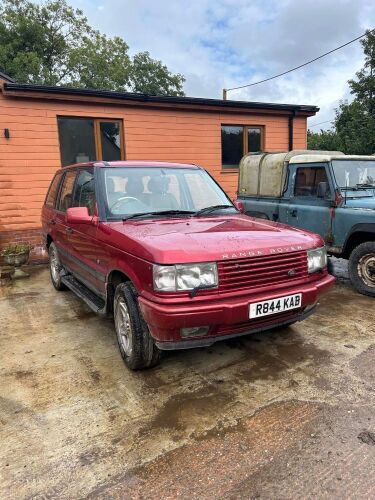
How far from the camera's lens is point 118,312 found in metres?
3.51

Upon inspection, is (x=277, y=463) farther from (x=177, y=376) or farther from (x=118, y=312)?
(x=118, y=312)

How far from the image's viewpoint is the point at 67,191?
4965 mm

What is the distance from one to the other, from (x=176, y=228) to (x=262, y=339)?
1649 millimetres

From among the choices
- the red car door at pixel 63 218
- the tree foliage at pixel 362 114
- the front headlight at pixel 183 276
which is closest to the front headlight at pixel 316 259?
the front headlight at pixel 183 276

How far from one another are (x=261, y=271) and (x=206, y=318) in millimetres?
604

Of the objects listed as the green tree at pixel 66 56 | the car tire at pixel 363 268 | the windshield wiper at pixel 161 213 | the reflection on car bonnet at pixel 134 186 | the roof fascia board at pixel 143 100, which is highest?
the green tree at pixel 66 56

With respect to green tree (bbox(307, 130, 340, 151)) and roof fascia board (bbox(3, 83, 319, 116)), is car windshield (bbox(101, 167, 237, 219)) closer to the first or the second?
roof fascia board (bbox(3, 83, 319, 116))

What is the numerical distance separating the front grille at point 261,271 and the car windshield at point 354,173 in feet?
9.82

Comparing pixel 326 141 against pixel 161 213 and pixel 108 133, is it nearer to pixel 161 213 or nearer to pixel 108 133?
pixel 108 133

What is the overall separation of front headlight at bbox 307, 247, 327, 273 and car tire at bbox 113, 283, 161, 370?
1505mm

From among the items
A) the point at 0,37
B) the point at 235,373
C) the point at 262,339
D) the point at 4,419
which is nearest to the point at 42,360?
the point at 4,419

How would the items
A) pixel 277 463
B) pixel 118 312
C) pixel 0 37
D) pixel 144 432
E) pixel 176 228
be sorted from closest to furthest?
1. pixel 277 463
2. pixel 144 432
3. pixel 176 228
4. pixel 118 312
5. pixel 0 37

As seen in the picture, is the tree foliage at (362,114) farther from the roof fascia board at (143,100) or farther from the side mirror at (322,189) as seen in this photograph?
the side mirror at (322,189)

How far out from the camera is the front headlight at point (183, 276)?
269 centimetres
